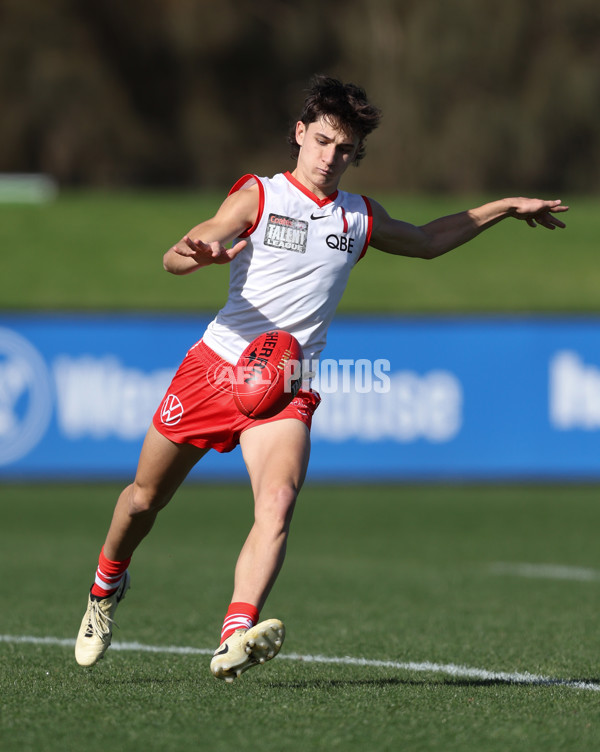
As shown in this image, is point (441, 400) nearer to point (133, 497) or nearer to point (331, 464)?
point (331, 464)

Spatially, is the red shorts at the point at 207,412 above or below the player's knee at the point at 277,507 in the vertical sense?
above

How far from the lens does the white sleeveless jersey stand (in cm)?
558

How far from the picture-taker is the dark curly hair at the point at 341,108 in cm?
556

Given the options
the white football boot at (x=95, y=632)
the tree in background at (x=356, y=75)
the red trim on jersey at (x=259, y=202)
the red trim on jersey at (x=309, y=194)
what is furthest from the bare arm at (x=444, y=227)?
the tree in background at (x=356, y=75)

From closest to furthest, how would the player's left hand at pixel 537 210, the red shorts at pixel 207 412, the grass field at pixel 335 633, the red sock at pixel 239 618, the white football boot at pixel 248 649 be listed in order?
1. the grass field at pixel 335 633
2. the white football boot at pixel 248 649
3. the red sock at pixel 239 618
4. the red shorts at pixel 207 412
5. the player's left hand at pixel 537 210

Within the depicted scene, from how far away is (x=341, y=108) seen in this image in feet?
18.2

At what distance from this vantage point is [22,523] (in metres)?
12.9

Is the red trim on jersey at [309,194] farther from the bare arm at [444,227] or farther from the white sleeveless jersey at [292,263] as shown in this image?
the bare arm at [444,227]

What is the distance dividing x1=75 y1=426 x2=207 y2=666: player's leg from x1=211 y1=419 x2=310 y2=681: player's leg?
365mm

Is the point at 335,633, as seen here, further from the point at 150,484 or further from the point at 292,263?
the point at 292,263

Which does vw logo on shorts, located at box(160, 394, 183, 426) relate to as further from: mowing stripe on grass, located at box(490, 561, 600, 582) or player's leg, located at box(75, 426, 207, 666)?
mowing stripe on grass, located at box(490, 561, 600, 582)

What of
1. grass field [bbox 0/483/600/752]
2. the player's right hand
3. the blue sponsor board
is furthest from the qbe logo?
the player's right hand

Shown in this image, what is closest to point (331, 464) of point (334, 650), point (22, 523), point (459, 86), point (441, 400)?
point (441, 400)

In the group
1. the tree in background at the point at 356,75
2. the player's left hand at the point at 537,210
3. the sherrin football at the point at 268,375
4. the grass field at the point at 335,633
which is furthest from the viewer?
the tree in background at the point at 356,75
